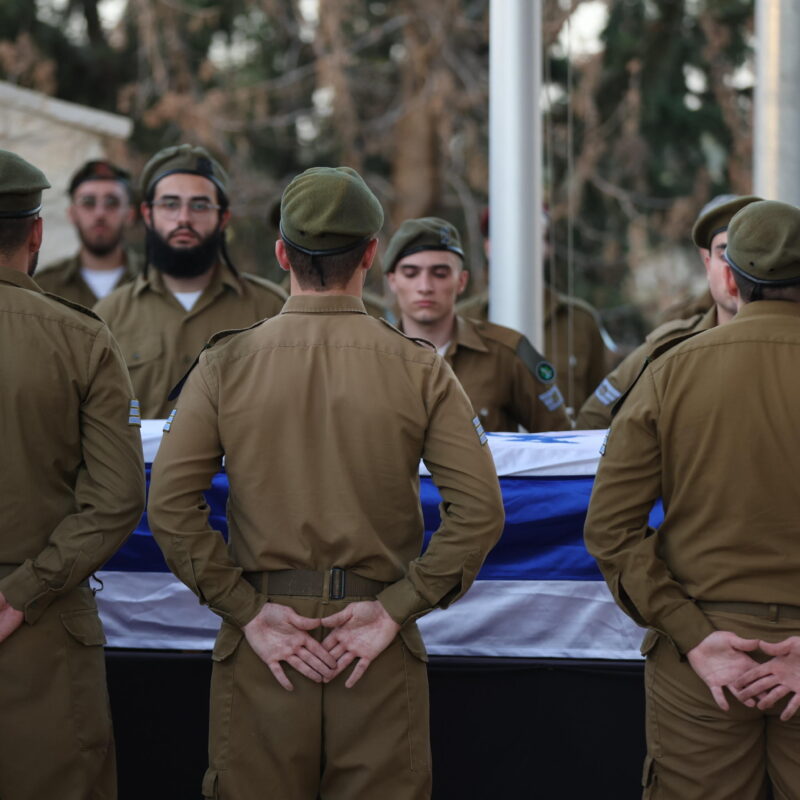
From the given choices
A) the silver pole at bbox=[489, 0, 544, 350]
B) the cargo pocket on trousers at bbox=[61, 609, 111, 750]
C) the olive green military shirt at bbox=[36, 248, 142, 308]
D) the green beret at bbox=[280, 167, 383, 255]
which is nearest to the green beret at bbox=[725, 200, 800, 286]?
the green beret at bbox=[280, 167, 383, 255]

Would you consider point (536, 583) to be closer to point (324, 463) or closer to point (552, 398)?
point (324, 463)

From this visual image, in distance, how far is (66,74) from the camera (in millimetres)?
15102

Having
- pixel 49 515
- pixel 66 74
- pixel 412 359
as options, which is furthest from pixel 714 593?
pixel 66 74

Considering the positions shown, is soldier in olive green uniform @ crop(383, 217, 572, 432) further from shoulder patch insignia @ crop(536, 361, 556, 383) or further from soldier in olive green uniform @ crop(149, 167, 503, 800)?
soldier in olive green uniform @ crop(149, 167, 503, 800)

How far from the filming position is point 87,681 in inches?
127

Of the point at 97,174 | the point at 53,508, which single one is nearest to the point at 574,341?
the point at 97,174

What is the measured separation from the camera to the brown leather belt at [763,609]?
2947mm

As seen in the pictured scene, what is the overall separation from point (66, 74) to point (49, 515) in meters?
12.8

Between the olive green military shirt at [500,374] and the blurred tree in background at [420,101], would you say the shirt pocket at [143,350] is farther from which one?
the blurred tree in background at [420,101]

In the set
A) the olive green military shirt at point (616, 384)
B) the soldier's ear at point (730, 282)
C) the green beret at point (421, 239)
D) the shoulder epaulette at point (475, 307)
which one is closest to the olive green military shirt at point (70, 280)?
the shoulder epaulette at point (475, 307)

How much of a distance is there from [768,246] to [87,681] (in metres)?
1.86

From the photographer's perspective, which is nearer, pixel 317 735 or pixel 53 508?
pixel 317 735

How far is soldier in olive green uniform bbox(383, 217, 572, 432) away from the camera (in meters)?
5.16

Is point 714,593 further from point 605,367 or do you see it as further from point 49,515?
point 605,367
